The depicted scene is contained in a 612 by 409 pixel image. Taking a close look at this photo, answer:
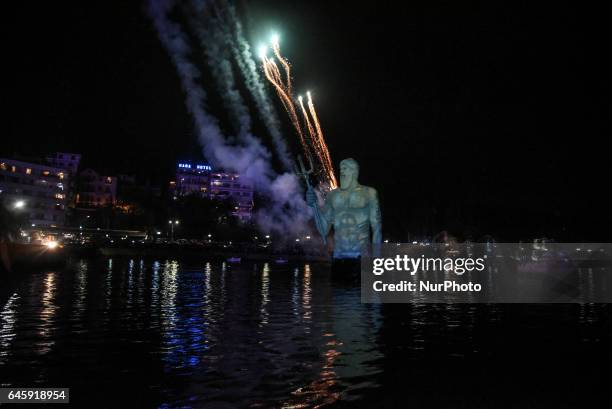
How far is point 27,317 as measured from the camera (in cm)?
1508

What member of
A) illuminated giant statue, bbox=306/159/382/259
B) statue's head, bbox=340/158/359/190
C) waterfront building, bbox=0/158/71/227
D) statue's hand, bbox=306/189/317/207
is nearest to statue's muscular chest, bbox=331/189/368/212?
illuminated giant statue, bbox=306/159/382/259

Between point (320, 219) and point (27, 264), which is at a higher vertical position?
point (320, 219)

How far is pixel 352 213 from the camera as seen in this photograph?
80.4 ft

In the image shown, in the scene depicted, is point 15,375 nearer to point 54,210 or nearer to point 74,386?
point 74,386

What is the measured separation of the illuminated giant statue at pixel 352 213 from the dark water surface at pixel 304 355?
5918mm

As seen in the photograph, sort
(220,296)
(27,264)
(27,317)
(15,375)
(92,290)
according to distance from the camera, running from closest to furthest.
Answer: (15,375) < (27,317) < (220,296) < (92,290) < (27,264)

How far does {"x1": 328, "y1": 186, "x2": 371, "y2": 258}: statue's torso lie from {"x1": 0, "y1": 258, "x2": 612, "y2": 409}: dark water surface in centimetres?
589

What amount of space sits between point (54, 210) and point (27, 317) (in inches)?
4839

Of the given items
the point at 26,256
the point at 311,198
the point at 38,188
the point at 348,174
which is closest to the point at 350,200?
the point at 348,174

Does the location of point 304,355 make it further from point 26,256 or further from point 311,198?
point 26,256

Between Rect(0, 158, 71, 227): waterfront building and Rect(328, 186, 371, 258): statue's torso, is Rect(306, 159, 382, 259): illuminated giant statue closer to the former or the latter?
Rect(328, 186, 371, 258): statue's torso

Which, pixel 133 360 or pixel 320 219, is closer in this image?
pixel 133 360

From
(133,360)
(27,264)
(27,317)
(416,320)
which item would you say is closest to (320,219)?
(416,320)

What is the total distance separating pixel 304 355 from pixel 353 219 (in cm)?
1446
